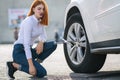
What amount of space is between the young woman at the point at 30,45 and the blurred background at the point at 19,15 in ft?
128

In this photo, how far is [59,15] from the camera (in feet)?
149

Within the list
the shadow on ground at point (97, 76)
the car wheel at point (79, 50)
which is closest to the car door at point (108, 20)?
the car wheel at point (79, 50)

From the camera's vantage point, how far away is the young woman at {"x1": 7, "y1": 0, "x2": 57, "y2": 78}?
5586mm

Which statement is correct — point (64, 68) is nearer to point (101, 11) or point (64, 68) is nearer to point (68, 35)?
point (68, 35)

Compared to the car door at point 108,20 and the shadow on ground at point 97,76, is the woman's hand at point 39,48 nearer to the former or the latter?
the shadow on ground at point 97,76

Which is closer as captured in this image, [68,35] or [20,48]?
[20,48]

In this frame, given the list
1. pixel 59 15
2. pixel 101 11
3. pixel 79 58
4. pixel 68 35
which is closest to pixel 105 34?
pixel 101 11

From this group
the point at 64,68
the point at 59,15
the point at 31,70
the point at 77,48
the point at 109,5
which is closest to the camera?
the point at 109,5

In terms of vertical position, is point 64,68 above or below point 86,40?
below

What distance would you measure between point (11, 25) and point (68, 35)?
40.1 m

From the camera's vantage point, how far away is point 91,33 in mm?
5422

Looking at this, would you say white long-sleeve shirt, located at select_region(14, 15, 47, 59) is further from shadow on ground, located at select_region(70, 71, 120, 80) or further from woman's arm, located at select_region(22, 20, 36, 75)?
shadow on ground, located at select_region(70, 71, 120, 80)

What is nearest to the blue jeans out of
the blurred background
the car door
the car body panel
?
the car body panel

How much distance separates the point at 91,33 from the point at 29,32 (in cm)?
82
